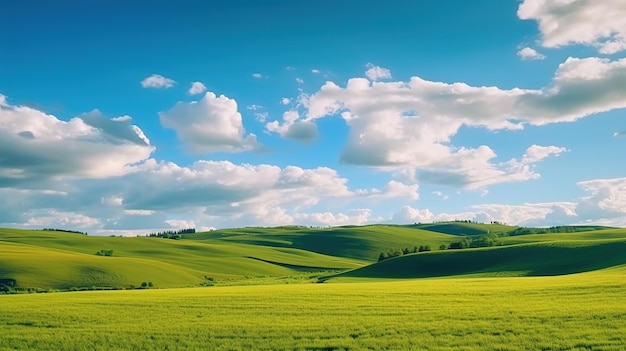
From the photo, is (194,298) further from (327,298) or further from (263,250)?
(263,250)

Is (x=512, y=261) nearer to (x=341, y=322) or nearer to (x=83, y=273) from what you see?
(x=83, y=273)

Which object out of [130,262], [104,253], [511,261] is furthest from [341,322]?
[104,253]

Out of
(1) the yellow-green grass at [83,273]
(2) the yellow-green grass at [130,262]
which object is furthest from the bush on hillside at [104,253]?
(1) the yellow-green grass at [83,273]

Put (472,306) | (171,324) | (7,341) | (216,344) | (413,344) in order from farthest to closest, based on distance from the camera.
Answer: (472,306) < (171,324) < (7,341) < (216,344) < (413,344)

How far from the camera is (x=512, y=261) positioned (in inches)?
3004

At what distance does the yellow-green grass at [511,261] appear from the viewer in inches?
2633

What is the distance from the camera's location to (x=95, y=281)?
7450 cm

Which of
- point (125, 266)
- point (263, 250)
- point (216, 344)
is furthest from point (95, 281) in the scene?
point (263, 250)

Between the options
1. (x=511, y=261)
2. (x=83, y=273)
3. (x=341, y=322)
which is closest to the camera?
(x=341, y=322)

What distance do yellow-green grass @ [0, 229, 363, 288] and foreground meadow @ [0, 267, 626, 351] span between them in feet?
158

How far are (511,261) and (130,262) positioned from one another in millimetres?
57968

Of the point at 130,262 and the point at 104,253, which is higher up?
the point at 104,253

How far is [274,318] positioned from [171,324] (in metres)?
4.24

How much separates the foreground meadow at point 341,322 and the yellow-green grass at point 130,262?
4828cm
